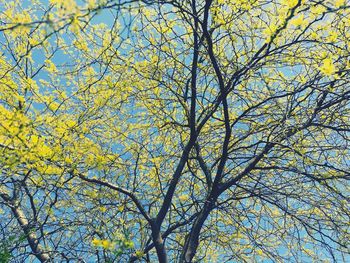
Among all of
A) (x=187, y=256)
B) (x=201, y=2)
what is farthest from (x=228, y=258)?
(x=201, y=2)

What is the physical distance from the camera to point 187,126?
208 inches

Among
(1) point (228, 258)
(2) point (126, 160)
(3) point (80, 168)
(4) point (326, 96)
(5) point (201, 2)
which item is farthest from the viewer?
(1) point (228, 258)

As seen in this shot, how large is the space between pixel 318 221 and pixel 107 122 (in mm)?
2753

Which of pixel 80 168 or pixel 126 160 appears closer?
pixel 80 168

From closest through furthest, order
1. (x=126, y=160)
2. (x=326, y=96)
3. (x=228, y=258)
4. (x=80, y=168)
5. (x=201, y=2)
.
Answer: (x=326, y=96) < (x=201, y=2) < (x=80, y=168) < (x=126, y=160) < (x=228, y=258)

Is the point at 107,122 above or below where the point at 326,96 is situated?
Result: above

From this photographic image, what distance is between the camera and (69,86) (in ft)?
19.5

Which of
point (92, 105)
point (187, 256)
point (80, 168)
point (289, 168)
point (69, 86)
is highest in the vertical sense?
point (69, 86)

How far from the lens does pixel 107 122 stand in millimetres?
5840

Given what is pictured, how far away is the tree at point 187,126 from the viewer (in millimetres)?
4195

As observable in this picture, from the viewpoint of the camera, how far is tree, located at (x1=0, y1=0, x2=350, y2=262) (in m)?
4.20

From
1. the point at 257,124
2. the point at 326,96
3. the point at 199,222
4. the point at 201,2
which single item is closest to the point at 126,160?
the point at 199,222

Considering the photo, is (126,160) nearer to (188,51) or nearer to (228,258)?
(188,51)

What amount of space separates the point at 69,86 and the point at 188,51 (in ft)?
5.58
